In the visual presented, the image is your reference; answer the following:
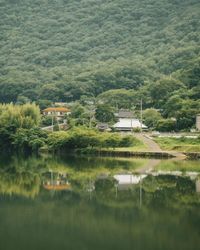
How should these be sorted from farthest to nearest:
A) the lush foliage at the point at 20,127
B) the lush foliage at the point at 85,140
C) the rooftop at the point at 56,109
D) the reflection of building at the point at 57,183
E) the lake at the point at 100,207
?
the rooftop at the point at 56,109, the lush foliage at the point at 20,127, the lush foliage at the point at 85,140, the reflection of building at the point at 57,183, the lake at the point at 100,207

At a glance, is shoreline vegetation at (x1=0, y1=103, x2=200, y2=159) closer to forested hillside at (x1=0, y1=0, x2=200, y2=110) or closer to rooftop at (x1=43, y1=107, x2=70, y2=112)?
forested hillside at (x1=0, y1=0, x2=200, y2=110)

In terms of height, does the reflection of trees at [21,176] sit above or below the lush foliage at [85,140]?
below

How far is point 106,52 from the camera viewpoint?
163m

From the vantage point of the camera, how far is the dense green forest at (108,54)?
9224cm

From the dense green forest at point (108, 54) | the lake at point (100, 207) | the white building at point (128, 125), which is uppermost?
the dense green forest at point (108, 54)

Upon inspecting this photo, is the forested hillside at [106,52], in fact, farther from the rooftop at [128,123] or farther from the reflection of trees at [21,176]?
the reflection of trees at [21,176]

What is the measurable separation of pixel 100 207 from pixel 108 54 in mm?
133185

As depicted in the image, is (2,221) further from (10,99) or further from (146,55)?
(146,55)

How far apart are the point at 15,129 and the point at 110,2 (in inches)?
5540

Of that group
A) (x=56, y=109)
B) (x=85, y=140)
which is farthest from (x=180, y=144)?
(x=56, y=109)

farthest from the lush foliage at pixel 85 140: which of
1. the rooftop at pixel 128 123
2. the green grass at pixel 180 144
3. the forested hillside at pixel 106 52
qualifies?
the forested hillside at pixel 106 52

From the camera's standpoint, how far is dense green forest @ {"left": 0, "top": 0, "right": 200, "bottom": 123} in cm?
9224

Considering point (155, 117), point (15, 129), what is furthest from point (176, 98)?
point (15, 129)

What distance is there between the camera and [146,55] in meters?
150
